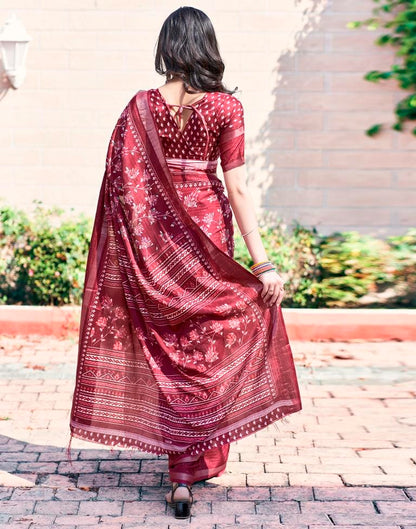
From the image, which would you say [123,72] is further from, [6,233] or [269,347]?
[269,347]

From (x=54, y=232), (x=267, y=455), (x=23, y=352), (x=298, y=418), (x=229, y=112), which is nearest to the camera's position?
(x=229, y=112)

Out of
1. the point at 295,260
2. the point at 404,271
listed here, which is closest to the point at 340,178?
the point at 295,260

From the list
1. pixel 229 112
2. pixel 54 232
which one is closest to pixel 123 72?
pixel 54 232

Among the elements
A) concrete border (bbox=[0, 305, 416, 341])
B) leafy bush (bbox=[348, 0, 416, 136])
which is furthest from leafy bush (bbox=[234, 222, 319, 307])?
leafy bush (bbox=[348, 0, 416, 136])

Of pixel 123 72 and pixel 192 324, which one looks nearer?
pixel 192 324

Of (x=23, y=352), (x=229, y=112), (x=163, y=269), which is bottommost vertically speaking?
(x=23, y=352)

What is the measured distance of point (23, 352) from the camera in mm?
6555

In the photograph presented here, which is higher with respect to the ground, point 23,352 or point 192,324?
point 192,324

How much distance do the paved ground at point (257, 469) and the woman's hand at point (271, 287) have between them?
2.73 feet

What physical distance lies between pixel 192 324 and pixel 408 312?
3.34 metres

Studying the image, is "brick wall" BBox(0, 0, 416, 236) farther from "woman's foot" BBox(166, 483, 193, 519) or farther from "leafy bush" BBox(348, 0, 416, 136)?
"woman's foot" BBox(166, 483, 193, 519)

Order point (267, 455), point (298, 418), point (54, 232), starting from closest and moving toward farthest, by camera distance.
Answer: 1. point (267, 455)
2. point (298, 418)
3. point (54, 232)

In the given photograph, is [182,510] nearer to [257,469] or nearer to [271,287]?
[257,469]

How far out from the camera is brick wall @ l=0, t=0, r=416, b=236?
24.3 ft
